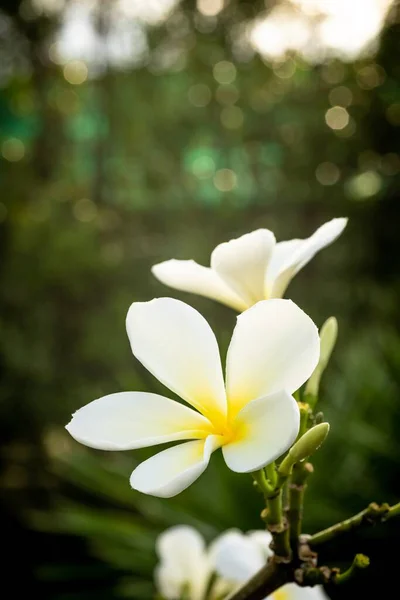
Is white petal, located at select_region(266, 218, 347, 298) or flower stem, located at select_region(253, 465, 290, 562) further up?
white petal, located at select_region(266, 218, 347, 298)

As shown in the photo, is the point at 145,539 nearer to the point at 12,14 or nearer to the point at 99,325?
the point at 99,325

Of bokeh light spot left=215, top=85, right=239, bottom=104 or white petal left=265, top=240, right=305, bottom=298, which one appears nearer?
white petal left=265, top=240, right=305, bottom=298

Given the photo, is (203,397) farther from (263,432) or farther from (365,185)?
(365,185)

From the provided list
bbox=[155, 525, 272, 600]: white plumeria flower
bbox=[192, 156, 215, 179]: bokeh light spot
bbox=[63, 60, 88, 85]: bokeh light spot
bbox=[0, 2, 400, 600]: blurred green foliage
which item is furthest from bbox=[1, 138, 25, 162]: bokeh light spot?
bbox=[155, 525, 272, 600]: white plumeria flower

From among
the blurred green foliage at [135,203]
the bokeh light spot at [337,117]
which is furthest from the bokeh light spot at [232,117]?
the bokeh light spot at [337,117]

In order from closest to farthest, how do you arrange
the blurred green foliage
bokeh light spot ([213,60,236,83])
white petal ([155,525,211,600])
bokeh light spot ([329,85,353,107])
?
1. white petal ([155,525,211,600])
2. the blurred green foliage
3. bokeh light spot ([329,85,353,107])
4. bokeh light spot ([213,60,236,83])

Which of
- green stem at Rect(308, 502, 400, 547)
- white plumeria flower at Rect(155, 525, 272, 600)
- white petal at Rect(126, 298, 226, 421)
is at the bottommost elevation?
white plumeria flower at Rect(155, 525, 272, 600)

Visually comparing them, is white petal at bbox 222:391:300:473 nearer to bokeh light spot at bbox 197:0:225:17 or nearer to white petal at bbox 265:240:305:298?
white petal at bbox 265:240:305:298
